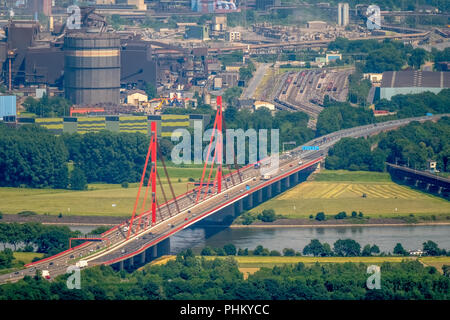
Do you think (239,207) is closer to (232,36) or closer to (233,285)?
(233,285)

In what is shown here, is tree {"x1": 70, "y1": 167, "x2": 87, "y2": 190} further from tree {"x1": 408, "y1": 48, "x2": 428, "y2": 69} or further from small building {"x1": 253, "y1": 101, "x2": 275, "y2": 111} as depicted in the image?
tree {"x1": 408, "y1": 48, "x2": 428, "y2": 69}

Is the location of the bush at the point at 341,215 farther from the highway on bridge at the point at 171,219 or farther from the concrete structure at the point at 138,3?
the concrete structure at the point at 138,3

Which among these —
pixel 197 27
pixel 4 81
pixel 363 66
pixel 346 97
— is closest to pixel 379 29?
pixel 197 27

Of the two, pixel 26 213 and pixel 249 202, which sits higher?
pixel 249 202

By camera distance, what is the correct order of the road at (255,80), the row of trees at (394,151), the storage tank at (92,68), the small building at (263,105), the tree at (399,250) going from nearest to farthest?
the tree at (399,250), the row of trees at (394,151), the storage tank at (92,68), the small building at (263,105), the road at (255,80)

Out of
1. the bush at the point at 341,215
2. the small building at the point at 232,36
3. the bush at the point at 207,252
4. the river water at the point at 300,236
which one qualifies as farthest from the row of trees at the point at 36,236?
the small building at the point at 232,36

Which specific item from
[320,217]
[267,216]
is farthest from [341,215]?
[267,216]
